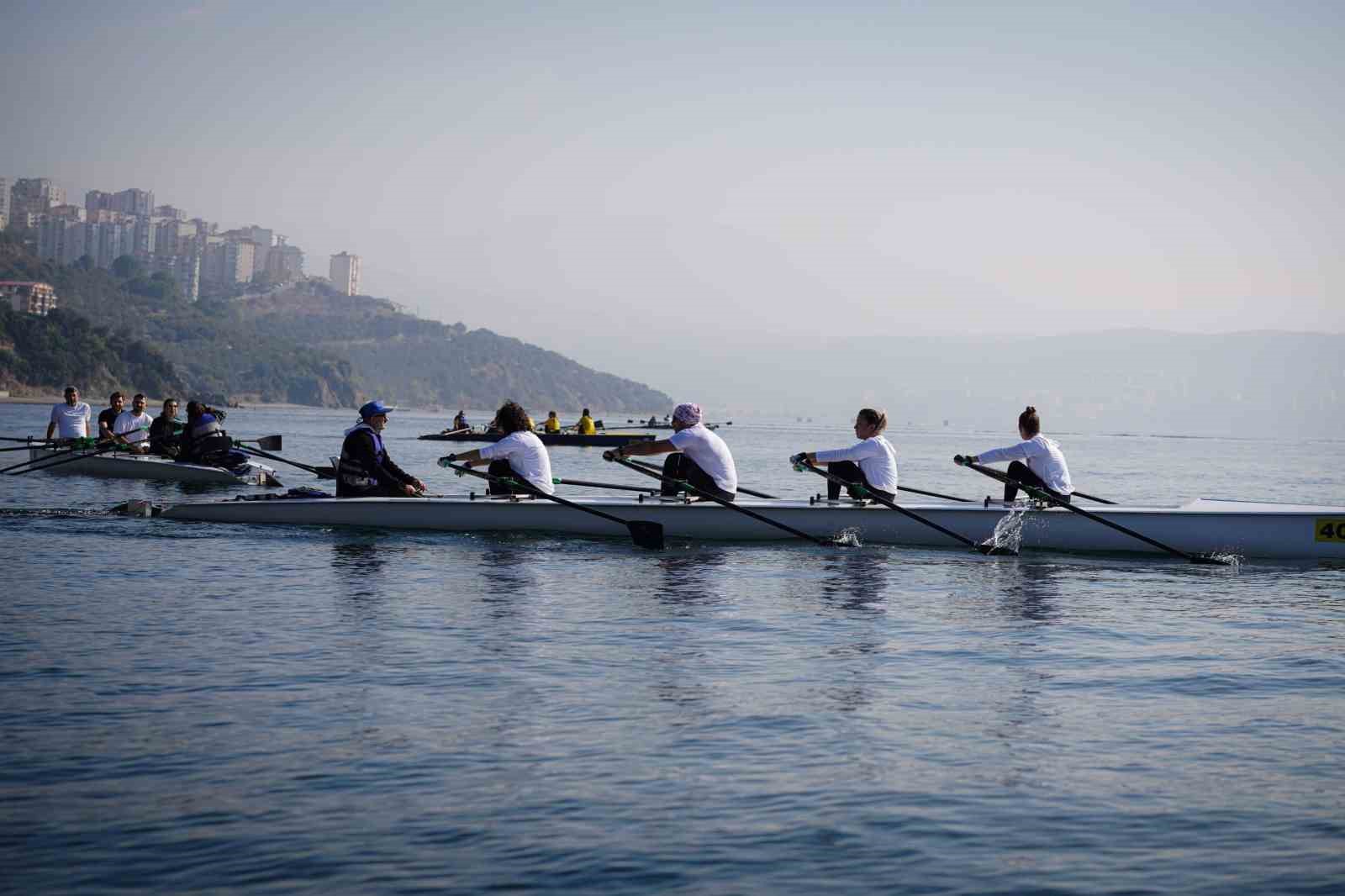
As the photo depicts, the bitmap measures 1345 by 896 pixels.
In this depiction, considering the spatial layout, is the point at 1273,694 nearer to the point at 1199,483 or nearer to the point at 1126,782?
the point at 1126,782

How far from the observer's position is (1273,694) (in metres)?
10.2

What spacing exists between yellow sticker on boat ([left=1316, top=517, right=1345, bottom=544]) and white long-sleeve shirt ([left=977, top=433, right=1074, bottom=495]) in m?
3.39

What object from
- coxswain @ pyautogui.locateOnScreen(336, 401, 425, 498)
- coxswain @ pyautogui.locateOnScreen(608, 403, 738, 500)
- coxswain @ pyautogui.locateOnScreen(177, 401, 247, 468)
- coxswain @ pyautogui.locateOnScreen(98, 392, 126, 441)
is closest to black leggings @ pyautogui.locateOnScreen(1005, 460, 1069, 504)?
coxswain @ pyautogui.locateOnScreen(608, 403, 738, 500)

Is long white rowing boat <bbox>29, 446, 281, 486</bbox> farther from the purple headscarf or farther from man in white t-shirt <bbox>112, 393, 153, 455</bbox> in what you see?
the purple headscarf

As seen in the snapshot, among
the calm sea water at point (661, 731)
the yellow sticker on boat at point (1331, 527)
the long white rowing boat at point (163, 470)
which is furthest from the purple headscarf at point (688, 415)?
the long white rowing boat at point (163, 470)

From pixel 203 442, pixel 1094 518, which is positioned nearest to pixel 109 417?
pixel 203 442

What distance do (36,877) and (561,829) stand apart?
2.39 m

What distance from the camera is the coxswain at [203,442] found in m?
30.6

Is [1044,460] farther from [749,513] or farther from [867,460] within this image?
[749,513]

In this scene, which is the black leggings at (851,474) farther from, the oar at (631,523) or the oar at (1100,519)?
the oar at (631,523)

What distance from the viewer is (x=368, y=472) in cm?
2084

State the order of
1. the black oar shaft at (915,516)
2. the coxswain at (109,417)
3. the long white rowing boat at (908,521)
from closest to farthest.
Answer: the long white rowing boat at (908,521)
the black oar shaft at (915,516)
the coxswain at (109,417)

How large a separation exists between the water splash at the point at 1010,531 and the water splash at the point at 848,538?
188 centimetres

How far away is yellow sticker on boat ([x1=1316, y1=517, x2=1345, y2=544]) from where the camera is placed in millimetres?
18375
